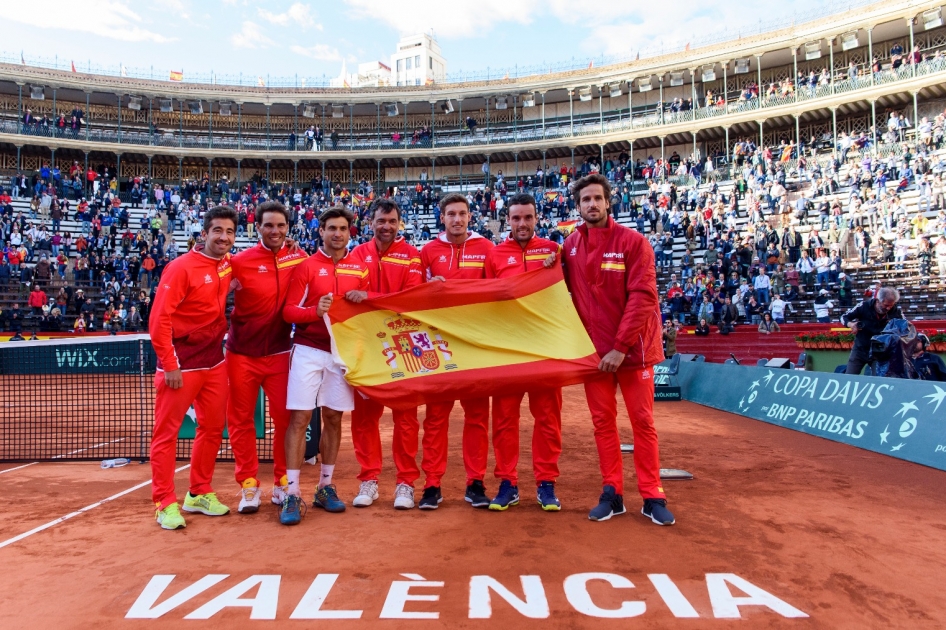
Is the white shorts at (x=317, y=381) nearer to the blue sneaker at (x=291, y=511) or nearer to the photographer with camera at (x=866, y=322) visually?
the blue sneaker at (x=291, y=511)

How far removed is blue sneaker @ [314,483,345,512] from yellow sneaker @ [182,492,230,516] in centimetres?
76

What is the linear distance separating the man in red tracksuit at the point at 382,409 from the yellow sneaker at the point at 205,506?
1097 millimetres

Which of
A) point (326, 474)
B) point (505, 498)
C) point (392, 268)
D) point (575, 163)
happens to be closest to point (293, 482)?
point (326, 474)

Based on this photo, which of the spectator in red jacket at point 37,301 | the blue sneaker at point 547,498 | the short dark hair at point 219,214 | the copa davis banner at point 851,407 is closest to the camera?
the blue sneaker at point 547,498

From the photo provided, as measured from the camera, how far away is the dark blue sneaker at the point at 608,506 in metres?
5.09

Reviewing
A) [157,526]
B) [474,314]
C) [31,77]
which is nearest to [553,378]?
[474,314]

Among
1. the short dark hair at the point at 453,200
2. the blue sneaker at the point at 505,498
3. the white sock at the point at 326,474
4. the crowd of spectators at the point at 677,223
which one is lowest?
the blue sneaker at the point at 505,498

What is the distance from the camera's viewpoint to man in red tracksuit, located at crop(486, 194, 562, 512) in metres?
5.48

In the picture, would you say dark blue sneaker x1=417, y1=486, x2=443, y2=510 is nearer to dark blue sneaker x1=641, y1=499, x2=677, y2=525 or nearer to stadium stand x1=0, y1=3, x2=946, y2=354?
dark blue sneaker x1=641, y1=499, x2=677, y2=525

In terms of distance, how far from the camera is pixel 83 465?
7699 millimetres

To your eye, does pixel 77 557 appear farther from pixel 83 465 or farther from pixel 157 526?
pixel 83 465

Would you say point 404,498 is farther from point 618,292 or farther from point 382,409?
point 618,292

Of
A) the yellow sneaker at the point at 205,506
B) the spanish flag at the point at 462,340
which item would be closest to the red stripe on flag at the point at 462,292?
the spanish flag at the point at 462,340

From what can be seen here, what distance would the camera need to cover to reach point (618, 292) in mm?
5484
